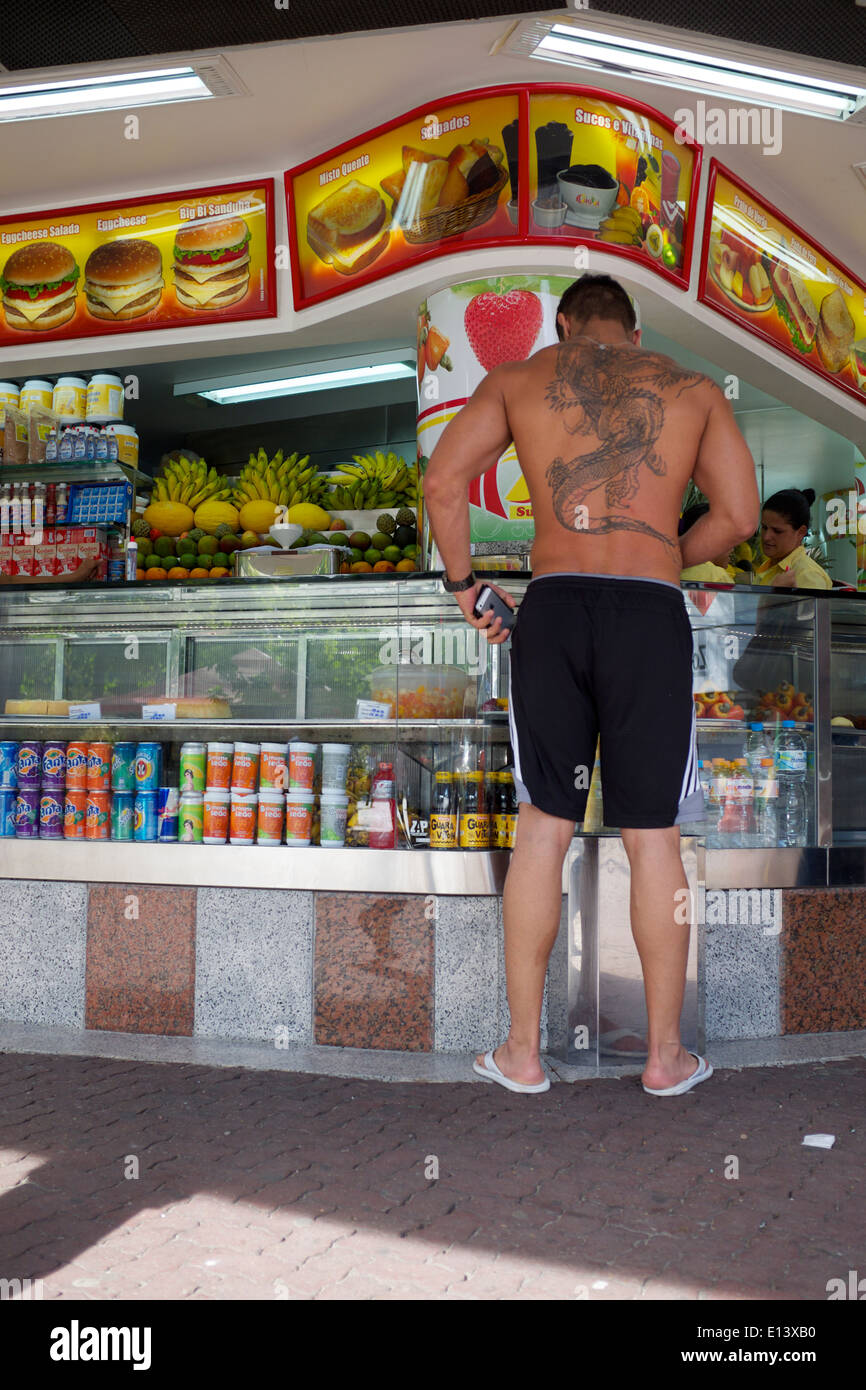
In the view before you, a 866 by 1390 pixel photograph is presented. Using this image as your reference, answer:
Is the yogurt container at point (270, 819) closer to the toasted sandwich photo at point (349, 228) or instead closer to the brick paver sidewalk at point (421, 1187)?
Answer: the brick paver sidewalk at point (421, 1187)

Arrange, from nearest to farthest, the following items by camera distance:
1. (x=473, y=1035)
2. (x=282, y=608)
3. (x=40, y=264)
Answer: (x=473, y=1035)
(x=282, y=608)
(x=40, y=264)

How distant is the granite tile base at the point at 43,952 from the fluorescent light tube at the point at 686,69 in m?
3.57

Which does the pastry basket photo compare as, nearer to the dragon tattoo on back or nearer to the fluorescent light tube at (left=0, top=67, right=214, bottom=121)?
the fluorescent light tube at (left=0, top=67, right=214, bottom=121)

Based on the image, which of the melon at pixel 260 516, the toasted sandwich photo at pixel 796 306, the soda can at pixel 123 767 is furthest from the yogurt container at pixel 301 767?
the toasted sandwich photo at pixel 796 306

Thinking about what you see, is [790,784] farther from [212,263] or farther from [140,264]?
[140,264]

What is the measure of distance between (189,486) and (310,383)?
58.2 inches

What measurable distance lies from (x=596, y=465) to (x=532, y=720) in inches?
27.6

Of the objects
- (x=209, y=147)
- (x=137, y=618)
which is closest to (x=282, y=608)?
(x=137, y=618)

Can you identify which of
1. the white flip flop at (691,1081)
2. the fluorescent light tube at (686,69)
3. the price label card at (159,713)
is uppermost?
the fluorescent light tube at (686,69)

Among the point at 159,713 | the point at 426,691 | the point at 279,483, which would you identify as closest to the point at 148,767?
the point at 159,713

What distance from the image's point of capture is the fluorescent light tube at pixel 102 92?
450 cm

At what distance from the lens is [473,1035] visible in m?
3.45

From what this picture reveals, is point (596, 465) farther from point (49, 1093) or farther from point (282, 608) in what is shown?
point (49, 1093)

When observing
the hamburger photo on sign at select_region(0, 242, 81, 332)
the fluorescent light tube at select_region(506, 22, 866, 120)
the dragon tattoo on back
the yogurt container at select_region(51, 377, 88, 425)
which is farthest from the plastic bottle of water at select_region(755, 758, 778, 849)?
the hamburger photo on sign at select_region(0, 242, 81, 332)
